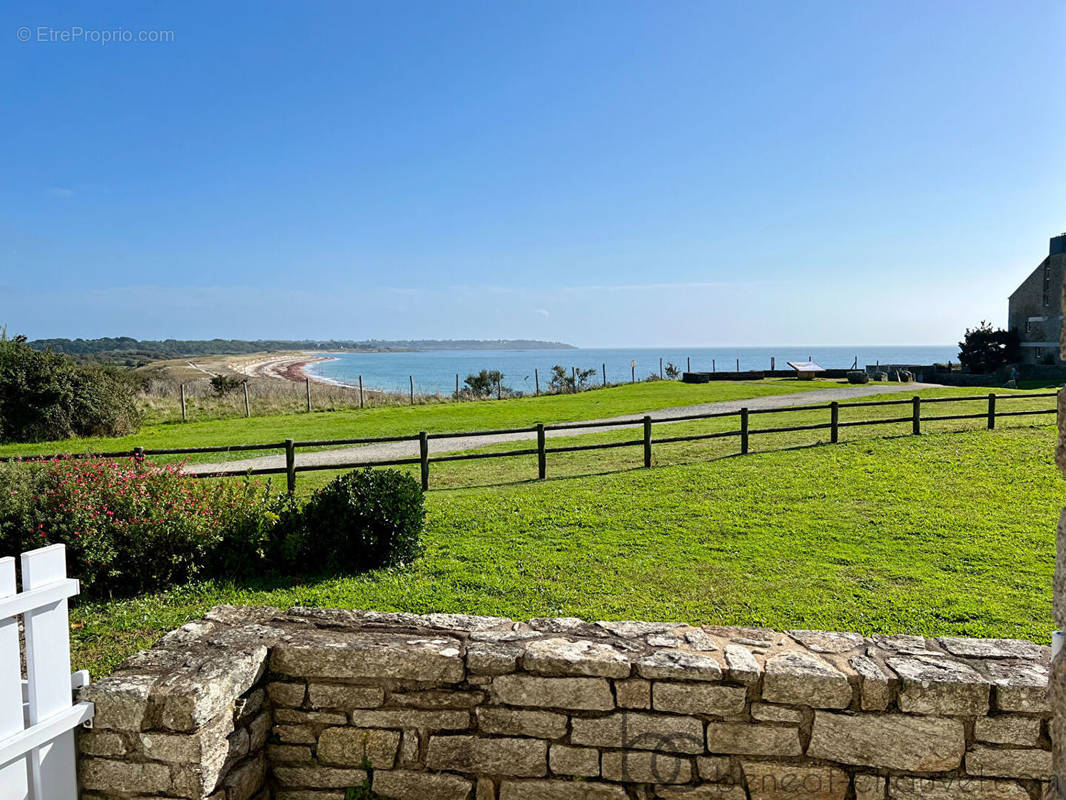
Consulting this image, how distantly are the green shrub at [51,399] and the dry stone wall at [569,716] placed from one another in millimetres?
18839

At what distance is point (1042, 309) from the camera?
3612cm

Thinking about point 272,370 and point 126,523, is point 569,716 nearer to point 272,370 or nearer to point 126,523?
point 126,523

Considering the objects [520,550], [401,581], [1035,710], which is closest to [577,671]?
[1035,710]

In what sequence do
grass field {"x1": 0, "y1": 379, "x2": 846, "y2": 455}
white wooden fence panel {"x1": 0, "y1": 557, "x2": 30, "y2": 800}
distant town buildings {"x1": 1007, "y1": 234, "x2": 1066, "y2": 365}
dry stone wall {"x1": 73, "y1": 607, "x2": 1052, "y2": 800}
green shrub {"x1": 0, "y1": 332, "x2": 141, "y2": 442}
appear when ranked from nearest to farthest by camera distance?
white wooden fence panel {"x1": 0, "y1": 557, "x2": 30, "y2": 800} → dry stone wall {"x1": 73, "y1": 607, "x2": 1052, "y2": 800} → grass field {"x1": 0, "y1": 379, "x2": 846, "y2": 455} → green shrub {"x1": 0, "y1": 332, "x2": 141, "y2": 442} → distant town buildings {"x1": 1007, "y1": 234, "x2": 1066, "y2": 365}

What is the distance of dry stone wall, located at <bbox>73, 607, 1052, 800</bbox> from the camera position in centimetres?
301

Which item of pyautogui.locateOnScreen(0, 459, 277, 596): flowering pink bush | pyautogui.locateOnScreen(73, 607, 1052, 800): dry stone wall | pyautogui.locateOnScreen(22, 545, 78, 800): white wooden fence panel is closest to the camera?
pyautogui.locateOnScreen(22, 545, 78, 800): white wooden fence panel

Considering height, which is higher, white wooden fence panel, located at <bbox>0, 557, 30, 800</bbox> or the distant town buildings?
the distant town buildings

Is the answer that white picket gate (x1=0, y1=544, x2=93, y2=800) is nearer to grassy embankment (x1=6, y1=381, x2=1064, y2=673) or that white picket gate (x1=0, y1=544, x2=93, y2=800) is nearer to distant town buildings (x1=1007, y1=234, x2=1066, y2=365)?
grassy embankment (x1=6, y1=381, x2=1064, y2=673)

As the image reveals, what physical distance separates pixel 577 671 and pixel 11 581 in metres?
2.36

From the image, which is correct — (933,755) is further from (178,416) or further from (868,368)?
(868,368)

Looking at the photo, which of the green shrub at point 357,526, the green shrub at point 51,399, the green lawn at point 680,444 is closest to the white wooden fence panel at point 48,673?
the green shrub at point 357,526

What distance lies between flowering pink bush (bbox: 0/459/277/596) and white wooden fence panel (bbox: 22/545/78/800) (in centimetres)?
312

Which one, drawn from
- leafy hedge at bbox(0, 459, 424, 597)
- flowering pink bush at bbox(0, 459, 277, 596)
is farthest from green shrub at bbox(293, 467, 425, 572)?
flowering pink bush at bbox(0, 459, 277, 596)

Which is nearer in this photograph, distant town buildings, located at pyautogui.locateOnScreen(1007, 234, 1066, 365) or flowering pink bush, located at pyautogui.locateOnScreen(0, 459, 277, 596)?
flowering pink bush, located at pyautogui.locateOnScreen(0, 459, 277, 596)
